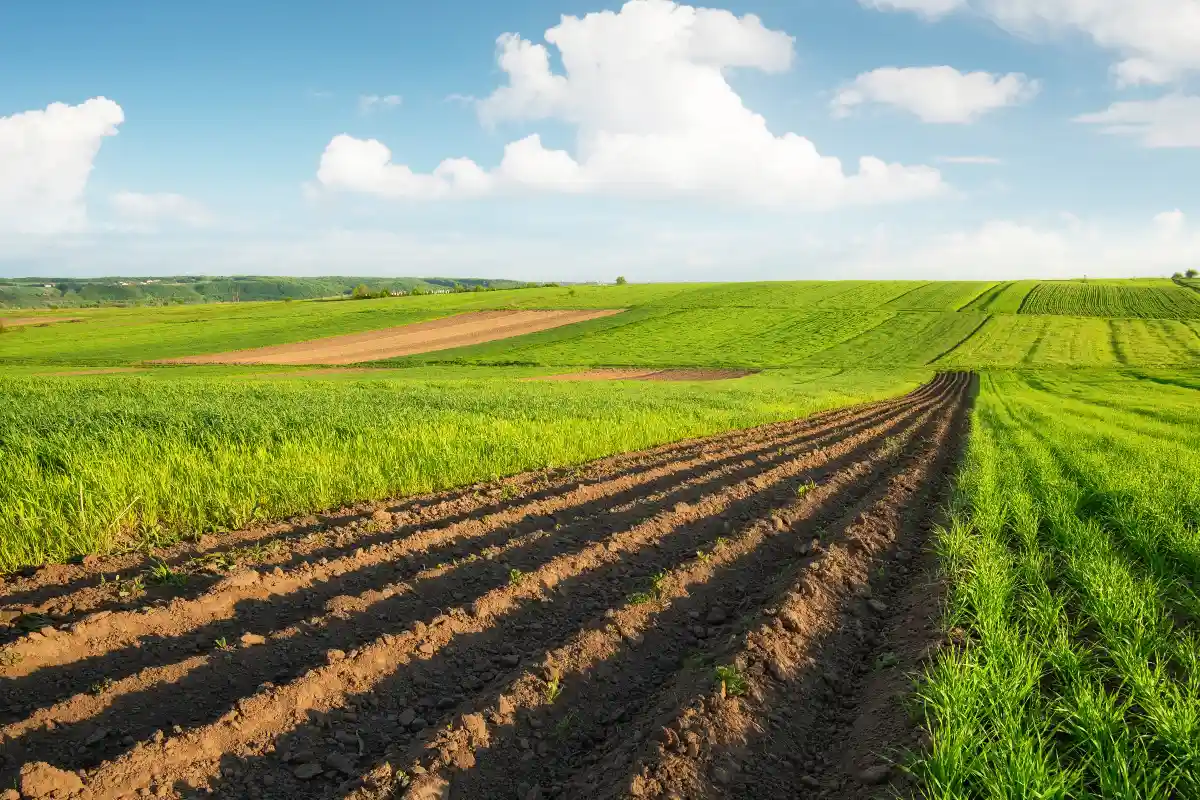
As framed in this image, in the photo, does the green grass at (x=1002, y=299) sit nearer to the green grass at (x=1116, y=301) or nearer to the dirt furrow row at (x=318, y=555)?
the green grass at (x=1116, y=301)

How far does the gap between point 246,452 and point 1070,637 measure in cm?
1028

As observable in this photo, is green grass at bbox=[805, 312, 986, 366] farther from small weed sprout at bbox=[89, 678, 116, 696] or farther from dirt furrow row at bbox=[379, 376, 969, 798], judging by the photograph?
small weed sprout at bbox=[89, 678, 116, 696]

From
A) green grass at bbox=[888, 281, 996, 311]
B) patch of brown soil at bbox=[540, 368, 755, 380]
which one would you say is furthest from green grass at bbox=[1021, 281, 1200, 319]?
patch of brown soil at bbox=[540, 368, 755, 380]

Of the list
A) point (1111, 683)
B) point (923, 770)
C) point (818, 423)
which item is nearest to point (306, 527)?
point (923, 770)

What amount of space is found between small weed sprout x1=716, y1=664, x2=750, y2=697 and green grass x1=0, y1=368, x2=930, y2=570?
674 centimetres

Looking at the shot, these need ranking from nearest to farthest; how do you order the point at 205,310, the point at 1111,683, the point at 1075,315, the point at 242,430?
the point at 1111,683, the point at 242,430, the point at 1075,315, the point at 205,310

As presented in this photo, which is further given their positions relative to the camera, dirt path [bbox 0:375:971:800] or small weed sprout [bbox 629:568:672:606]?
small weed sprout [bbox 629:568:672:606]

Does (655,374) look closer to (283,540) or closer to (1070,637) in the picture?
(283,540)

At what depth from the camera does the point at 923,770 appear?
3711mm

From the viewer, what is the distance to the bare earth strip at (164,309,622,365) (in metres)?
54.3

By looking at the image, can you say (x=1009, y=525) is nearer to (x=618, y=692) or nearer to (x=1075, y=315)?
(x=618, y=692)

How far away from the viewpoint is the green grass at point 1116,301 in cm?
7356

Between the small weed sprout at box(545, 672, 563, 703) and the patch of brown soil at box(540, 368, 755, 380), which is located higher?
the small weed sprout at box(545, 672, 563, 703)

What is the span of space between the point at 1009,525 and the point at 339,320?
76.1 m
